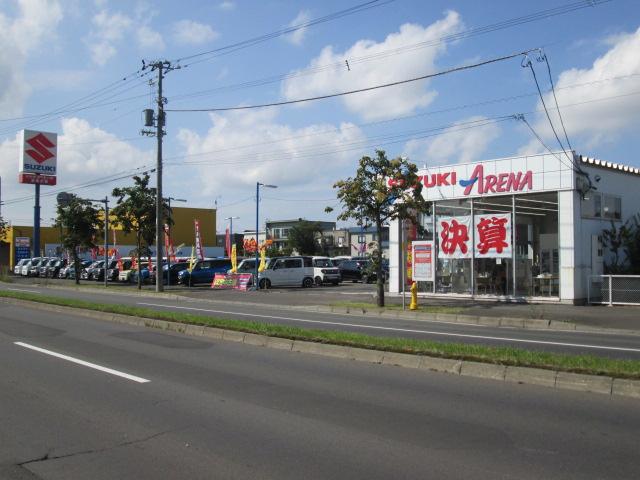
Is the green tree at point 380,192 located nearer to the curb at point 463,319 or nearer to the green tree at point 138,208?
the curb at point 463,319

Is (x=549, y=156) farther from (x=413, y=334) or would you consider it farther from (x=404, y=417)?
(x=404, y=417)

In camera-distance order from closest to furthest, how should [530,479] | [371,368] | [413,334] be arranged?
[530,479], [371,368], [413,334]

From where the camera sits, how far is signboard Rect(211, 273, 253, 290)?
114ft

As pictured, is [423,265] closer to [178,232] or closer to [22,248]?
[22,248]

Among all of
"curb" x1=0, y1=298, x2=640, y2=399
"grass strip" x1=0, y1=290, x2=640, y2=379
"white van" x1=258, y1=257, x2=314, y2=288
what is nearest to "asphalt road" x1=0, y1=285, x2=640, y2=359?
"grass strip" x1=0, y1=290, x2=640, y2=379

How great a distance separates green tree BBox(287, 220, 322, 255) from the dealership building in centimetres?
7474

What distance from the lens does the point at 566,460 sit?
5.14 metres

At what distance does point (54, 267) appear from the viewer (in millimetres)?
51906

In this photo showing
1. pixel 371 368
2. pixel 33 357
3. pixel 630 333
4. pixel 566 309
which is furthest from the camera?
pixel 566 309

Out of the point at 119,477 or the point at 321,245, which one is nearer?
the point at 119,477

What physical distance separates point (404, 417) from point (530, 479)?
1.96 m

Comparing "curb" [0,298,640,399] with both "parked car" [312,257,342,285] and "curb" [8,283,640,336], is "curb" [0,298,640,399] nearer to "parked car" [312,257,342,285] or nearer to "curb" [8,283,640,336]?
"curb" [8,283,640,336]

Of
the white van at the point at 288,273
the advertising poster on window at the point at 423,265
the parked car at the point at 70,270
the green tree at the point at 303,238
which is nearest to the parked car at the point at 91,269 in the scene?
the parked car at the point at 70,270

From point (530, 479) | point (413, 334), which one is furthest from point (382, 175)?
point (530, 479)
